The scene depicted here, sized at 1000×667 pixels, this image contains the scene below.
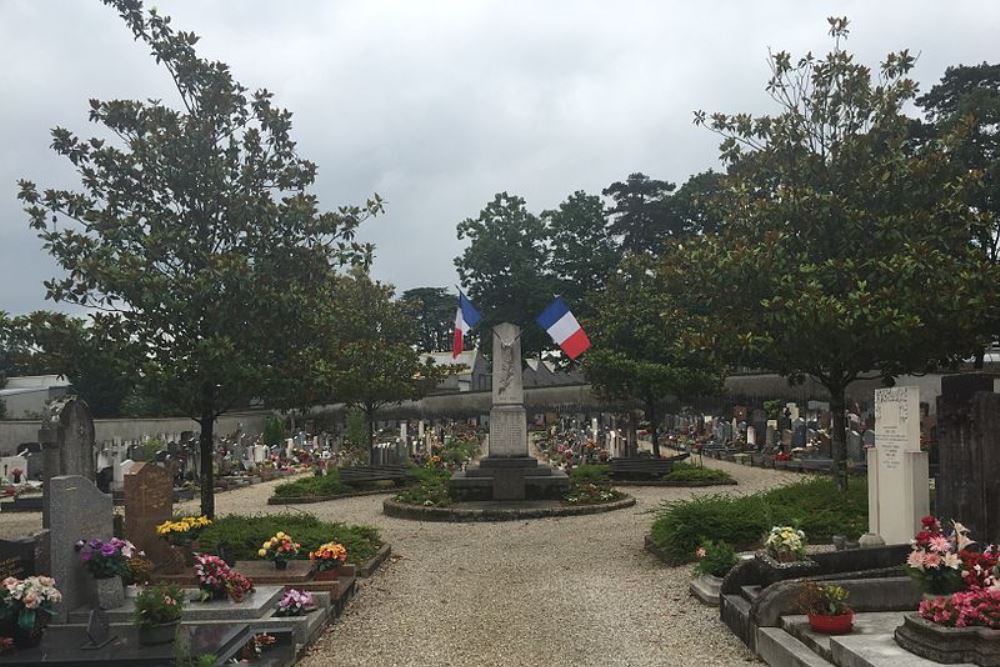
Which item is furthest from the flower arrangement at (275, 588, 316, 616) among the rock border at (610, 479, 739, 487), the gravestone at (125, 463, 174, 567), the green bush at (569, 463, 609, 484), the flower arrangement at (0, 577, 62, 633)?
the rock border at (610, 479, 739, 487)

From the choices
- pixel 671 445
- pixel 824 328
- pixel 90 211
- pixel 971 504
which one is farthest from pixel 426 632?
pixel 671 445

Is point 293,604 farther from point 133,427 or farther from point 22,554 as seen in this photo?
point 133,427

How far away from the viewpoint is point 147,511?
10.7 metres

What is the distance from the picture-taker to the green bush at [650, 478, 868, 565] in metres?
11.1

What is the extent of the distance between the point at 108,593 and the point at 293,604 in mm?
1958

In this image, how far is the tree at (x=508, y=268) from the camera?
175 feet

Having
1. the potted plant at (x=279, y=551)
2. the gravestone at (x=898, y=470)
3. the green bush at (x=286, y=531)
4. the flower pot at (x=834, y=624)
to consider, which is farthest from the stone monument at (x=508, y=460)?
the flower pot at (x=834, y=624)

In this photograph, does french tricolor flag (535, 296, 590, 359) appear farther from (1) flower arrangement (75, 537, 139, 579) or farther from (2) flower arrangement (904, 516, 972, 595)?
(2) flower arrangement (904, 516, 972, 595)

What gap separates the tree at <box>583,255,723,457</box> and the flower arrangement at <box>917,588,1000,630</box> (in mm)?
17251

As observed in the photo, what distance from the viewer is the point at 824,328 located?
12664 millimetres

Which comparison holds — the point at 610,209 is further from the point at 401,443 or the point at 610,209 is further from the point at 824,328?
the point at 824,328

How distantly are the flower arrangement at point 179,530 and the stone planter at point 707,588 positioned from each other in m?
6.05

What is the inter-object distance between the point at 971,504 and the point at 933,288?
5337mm

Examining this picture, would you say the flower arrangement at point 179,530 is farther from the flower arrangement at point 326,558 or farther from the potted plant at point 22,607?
the potted plant at point 22,607
